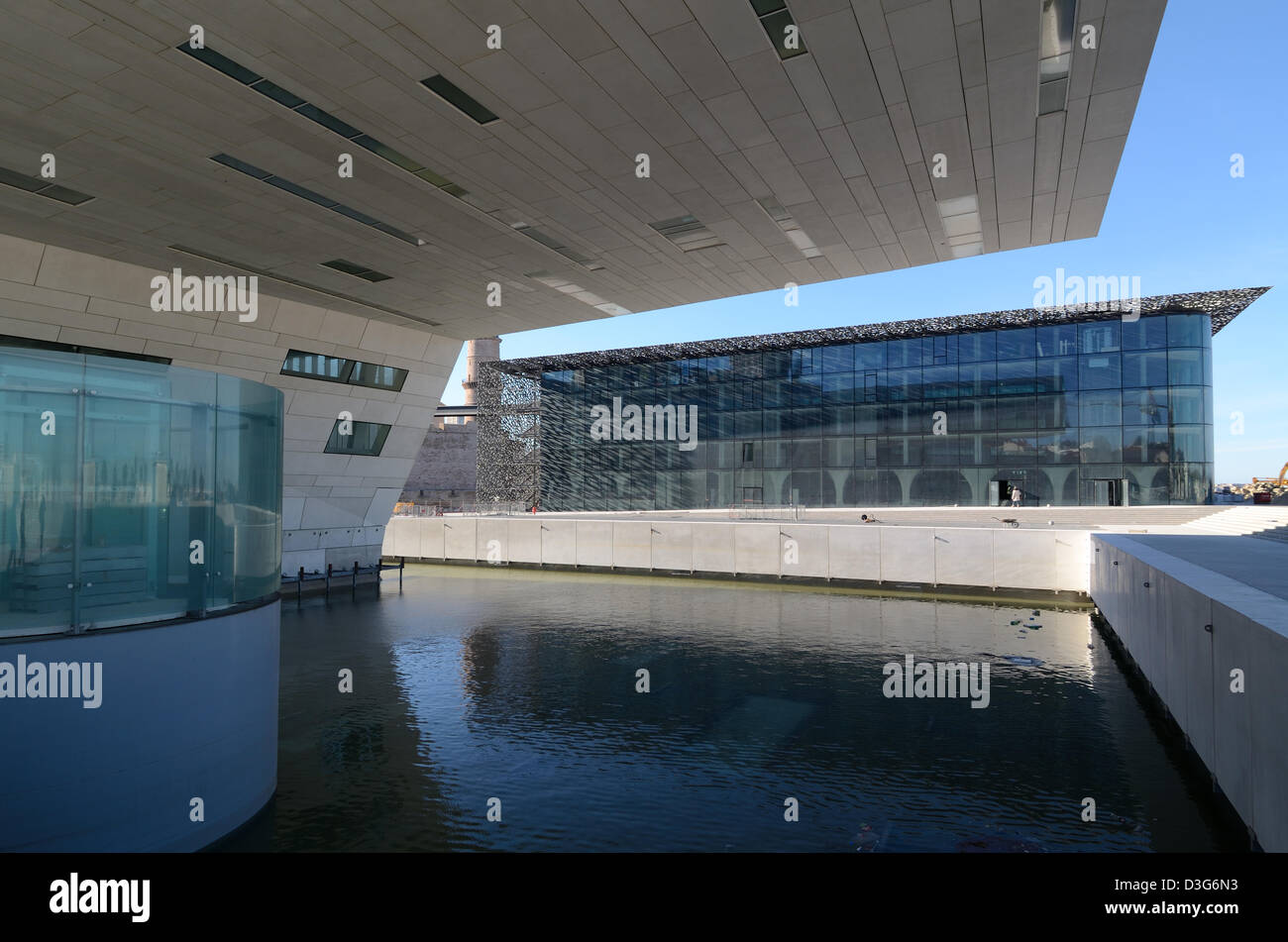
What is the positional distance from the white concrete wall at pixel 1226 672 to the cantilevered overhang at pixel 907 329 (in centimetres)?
3205

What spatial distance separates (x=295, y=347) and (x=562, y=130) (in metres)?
13.0

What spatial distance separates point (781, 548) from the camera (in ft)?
83.0

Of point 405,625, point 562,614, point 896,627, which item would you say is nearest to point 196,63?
point 405,625

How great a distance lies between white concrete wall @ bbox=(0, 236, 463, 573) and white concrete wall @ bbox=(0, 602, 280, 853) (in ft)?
40.1

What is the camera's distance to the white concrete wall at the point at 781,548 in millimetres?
21484

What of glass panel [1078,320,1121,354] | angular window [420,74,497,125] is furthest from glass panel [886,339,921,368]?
angular window [420,74,497,125]

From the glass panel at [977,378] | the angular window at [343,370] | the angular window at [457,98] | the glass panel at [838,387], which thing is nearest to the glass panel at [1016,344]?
the glass panel at [977,378]

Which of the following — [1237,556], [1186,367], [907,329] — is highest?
[907,329]

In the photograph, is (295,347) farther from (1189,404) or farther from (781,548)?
(1189,404)

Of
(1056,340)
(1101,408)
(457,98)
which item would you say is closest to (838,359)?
(1056,340)

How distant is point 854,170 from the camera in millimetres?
12695

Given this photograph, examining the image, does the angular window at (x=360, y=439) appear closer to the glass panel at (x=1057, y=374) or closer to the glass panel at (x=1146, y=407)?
the glass panel at (x=1057, y=374)
